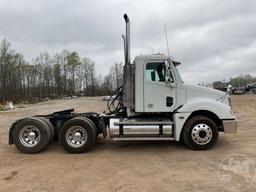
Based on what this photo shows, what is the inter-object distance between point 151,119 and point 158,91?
0.85 metres

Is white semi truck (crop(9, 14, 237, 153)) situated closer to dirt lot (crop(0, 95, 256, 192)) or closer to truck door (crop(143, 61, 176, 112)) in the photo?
truck door (crop(143, 61, 176, 112))

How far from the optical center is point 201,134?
27.9ft

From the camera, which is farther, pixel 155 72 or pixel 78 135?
pixel 155 72

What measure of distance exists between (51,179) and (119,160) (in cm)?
196

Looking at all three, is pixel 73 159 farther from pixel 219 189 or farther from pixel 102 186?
pixel 219 189

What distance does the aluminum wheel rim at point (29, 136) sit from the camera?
28.3ft

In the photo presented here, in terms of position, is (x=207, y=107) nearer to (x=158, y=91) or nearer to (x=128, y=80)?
(x=158, y=91)

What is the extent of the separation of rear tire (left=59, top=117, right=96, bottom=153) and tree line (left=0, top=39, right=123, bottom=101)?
51.6 metres

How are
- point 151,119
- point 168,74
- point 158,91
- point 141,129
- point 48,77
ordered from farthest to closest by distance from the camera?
1. point 48,77
2. point 151,119
3. point 158,91
4. point 168,74
5. point 141,129

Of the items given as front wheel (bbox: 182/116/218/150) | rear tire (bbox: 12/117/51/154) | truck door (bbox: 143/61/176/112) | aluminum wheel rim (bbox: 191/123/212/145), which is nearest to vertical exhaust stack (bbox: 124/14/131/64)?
truck door (bbox: 143/61/176/112)

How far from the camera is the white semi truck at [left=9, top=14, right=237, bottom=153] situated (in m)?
8.46

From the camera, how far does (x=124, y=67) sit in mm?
9203

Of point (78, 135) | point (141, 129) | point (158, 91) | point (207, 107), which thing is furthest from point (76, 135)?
point (207, 107)

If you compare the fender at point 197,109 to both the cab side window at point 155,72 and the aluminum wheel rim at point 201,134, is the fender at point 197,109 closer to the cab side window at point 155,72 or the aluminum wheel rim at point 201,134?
the aluminum wheel rim at point 201,134
